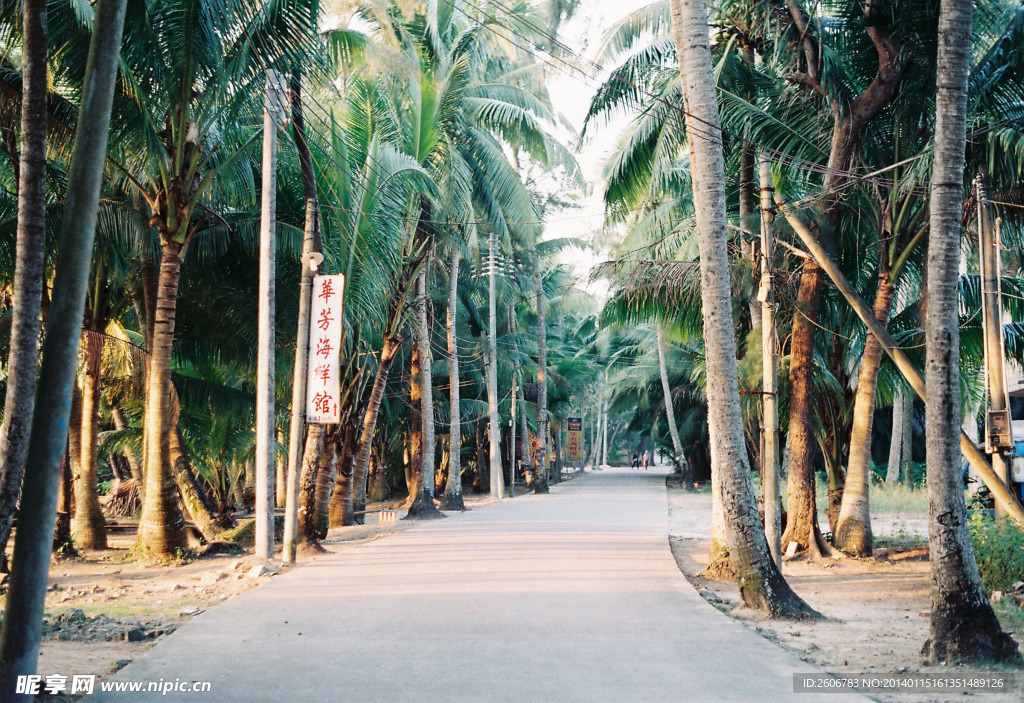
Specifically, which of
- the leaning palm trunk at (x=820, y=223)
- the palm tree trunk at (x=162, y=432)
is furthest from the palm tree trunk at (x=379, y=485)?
the leaning palm trunk at (x=820, y=223)

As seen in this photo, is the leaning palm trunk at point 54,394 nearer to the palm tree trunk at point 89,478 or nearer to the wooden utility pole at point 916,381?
the wooden utility pole at point 916,381

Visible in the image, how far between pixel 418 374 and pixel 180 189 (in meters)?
11.1

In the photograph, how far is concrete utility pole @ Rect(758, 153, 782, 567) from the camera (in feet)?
37.4

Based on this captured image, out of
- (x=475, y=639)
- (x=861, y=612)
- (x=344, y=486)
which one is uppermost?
(x=344, y=486)

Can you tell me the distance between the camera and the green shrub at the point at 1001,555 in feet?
35.1

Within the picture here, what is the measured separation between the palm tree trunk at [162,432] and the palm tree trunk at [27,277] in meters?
7.28

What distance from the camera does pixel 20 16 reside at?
31.2 feet

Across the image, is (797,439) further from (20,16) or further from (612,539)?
(20,16)

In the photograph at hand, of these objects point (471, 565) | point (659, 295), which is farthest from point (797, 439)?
point (471, 565)

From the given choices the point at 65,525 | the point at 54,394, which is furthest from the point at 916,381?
the point at 65,525

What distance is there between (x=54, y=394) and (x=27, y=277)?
1570 mm

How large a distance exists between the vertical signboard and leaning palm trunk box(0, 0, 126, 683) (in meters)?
43.6

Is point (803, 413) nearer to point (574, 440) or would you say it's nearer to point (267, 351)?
point (267, 351)

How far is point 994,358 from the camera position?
11.7 metres
